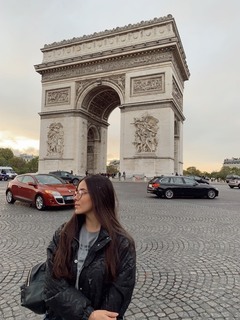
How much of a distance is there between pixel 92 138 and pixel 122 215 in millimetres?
32083

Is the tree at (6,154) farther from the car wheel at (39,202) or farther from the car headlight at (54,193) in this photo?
the car headlight at (54,193)

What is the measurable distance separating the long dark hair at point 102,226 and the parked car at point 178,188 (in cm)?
1358

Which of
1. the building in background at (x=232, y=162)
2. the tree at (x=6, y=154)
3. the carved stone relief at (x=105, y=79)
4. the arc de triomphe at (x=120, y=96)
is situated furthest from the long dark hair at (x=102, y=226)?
the building in background at (x=232, y=162)

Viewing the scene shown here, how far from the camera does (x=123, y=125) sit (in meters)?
32.1

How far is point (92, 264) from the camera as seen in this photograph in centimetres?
158

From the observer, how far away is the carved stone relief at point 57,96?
117ft

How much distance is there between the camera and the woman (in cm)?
153

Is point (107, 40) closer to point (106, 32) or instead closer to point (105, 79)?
point (106, 32)

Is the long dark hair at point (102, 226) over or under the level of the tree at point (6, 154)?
under

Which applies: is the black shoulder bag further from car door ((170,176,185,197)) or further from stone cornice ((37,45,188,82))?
stone cornice ((37,45,188,82))

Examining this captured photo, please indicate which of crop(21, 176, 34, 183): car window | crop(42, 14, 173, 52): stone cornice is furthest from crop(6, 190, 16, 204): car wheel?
crop(42, 14, 173, 52): stone cornice

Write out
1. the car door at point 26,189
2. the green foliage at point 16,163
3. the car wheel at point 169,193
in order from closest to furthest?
the car door at point 26,189 < the car wheel at point 169,193 < the green foliage at point 16,163

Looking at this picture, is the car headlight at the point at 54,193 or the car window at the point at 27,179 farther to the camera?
the car window at the point at 27,179

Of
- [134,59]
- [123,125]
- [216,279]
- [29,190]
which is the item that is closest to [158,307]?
[216,279]
